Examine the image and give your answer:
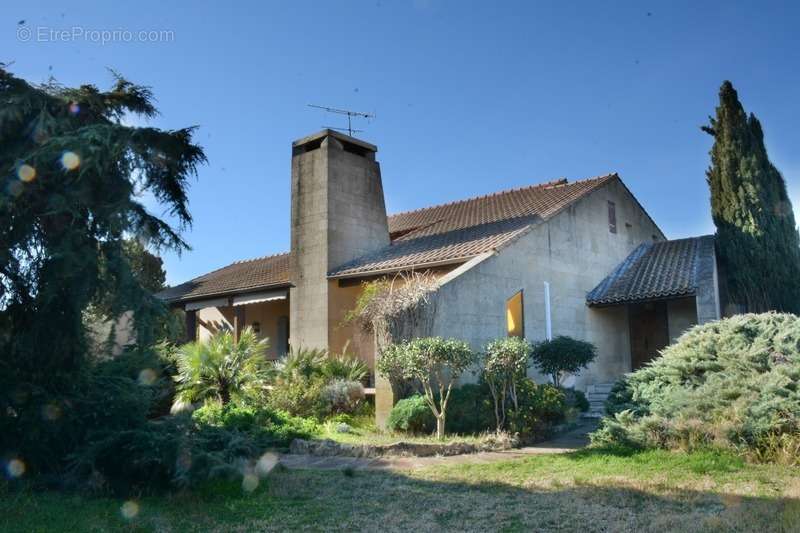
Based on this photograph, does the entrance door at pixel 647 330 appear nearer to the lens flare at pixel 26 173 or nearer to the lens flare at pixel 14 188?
the lens flare at pixel 26 173

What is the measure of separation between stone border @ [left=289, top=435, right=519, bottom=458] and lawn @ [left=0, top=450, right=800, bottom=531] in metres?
1.54

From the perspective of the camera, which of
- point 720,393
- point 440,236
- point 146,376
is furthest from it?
point 440,236

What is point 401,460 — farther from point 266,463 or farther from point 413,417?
point 413,417

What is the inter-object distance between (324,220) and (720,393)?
13.0 m

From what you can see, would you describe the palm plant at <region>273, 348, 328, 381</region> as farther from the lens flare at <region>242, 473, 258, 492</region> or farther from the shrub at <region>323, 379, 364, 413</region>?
the lens flare at <region>242, 473, 258, 492</region>

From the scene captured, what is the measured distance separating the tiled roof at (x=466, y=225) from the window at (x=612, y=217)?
108cm

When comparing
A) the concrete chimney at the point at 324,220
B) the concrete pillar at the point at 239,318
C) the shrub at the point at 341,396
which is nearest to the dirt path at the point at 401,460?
the shrub at the point at 341,396

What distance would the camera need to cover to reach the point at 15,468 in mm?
8289

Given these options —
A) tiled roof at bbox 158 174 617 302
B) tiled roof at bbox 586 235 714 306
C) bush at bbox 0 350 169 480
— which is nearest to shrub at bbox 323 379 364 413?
tiled roof at bbox 158 174 617 302

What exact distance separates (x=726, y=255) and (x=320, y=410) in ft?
50.5

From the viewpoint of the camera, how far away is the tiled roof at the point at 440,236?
18.2m


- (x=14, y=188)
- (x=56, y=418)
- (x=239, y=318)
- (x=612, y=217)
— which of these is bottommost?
(x=56, y=418)

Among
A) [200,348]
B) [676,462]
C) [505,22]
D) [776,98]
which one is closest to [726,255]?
[776,98]

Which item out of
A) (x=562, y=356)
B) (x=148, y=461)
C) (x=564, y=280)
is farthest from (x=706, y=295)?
(x=148, y=461)
